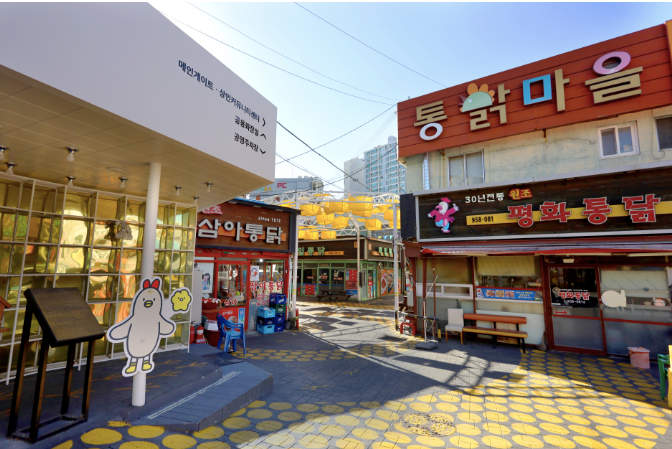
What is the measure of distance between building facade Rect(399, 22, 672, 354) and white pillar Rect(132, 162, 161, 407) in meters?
7.27

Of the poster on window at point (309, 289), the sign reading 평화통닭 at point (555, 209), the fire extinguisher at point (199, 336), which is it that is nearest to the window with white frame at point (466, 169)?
the sign reading 평화통닭 at point (555, 209)

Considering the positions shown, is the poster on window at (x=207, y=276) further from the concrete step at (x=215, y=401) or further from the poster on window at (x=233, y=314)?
the concrete step at (x=215, y=401)

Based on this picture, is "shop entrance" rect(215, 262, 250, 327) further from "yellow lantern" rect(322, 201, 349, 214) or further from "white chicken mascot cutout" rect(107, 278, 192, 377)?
"white chicken mascot cutout" rect(107, 278, 192, 377)

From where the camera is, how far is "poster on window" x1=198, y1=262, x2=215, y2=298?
1043 cm

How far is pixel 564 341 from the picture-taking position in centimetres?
914

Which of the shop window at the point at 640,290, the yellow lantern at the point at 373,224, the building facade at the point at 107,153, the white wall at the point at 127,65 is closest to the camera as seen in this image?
the white wall at the point at 127,65

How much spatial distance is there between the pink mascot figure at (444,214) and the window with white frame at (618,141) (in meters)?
4.26

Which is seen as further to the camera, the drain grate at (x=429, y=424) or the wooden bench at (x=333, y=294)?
the wooden bench at (x=333, y=294)

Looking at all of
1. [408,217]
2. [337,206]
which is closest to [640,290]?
[408,217]

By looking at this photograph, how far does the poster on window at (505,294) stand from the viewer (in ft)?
31.8

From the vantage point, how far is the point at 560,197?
9297 millimetres

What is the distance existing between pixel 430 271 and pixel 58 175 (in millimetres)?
10229

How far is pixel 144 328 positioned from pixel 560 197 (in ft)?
34.8

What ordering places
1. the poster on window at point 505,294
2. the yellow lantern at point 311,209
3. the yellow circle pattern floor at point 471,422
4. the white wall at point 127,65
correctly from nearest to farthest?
A: the white wall at point 127,65
the yellow circle pattern floor at point 471,422
the poster on window at point 505,294
the yellow lantern at point 311,209
